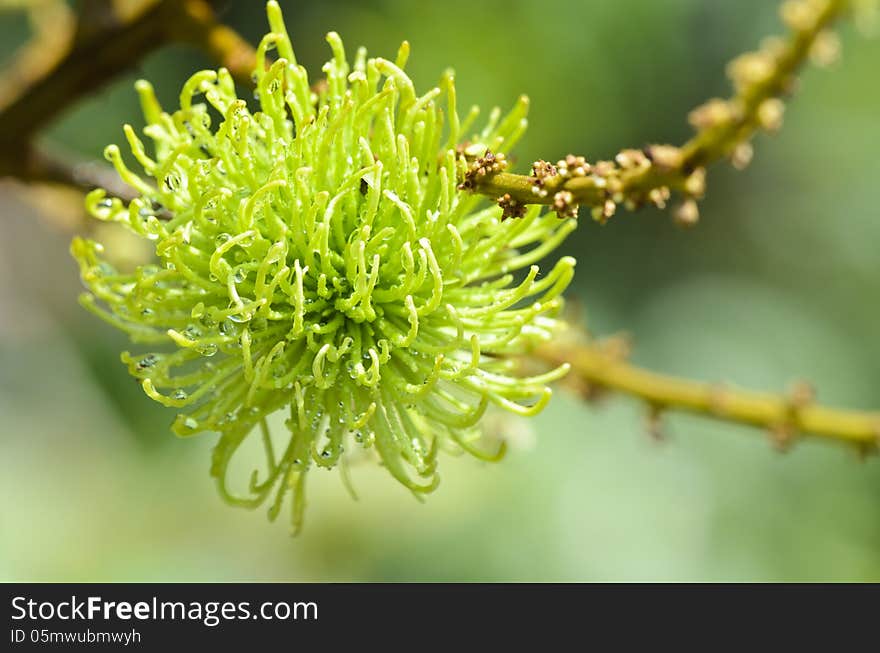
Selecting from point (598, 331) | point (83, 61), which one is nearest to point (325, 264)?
point (83, 61)

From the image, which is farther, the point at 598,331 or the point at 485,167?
the point at 598,331

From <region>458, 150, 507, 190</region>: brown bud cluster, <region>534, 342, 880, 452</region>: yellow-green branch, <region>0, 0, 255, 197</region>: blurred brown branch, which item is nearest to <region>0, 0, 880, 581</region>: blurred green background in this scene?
<region>534, 342, 880, 452</region>: yellow-green branch

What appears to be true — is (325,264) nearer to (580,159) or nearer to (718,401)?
(580,159)

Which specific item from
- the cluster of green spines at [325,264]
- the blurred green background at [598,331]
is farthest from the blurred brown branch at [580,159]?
the blurred green background at [598,331]

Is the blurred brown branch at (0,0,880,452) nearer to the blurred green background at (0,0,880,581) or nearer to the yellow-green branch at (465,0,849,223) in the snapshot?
the yellow-green branch at (465,0,849,223)

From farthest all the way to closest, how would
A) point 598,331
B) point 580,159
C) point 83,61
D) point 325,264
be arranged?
point 598,331
point 83,61
point 325,264
point 580,159

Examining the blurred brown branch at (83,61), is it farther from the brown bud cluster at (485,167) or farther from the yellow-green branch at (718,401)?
the yellow-green branch at (718,401)
